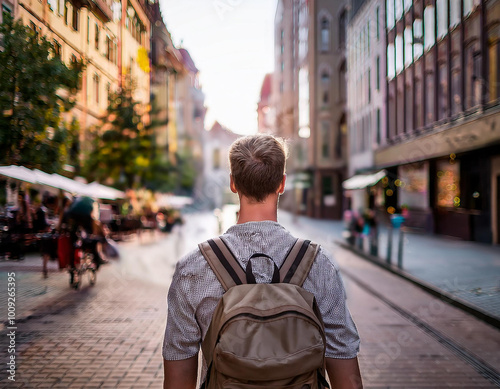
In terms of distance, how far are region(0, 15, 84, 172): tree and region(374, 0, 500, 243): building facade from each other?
9134 mm

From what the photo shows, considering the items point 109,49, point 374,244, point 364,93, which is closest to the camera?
point 109,49

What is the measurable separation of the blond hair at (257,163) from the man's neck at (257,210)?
0.10ft

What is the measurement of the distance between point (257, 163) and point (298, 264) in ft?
1.25

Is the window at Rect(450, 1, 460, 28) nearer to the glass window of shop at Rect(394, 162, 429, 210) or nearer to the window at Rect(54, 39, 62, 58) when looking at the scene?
the glass window of shop at Rect(394, 162, 429, 210)

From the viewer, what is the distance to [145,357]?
4.77m

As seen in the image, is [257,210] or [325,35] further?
[325,35]

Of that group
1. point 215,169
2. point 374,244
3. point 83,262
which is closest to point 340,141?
point 374,244

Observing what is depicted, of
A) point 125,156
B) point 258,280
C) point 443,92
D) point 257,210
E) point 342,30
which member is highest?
point 342,30

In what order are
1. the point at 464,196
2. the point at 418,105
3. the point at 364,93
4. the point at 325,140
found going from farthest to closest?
the point at 325,140 → the point at 364,93 → the point at 418,105 → the point at 464,196

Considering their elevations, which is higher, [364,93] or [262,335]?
[364,93]

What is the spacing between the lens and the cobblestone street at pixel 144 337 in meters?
4.20

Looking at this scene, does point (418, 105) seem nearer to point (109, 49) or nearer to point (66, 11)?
point (109, 49)

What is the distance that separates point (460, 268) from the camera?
1067 cm

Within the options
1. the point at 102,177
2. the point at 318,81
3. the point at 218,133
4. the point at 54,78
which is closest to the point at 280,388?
the point at 54,78
